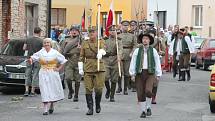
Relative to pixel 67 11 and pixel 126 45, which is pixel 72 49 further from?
pixel 67 11

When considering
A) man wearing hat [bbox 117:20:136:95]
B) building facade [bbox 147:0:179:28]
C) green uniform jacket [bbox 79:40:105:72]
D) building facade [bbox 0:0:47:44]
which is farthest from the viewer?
building facade [bbox 147:0:179:28]

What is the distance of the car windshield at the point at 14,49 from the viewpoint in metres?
18.9

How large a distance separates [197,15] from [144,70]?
32.2 m

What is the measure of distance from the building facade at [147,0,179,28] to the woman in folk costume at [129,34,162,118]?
30.9m

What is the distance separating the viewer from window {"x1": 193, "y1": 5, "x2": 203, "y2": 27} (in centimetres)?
4466

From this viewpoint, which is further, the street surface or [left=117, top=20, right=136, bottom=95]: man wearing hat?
[left=117, top=20, right=136, bottom=95]: man wearing hat

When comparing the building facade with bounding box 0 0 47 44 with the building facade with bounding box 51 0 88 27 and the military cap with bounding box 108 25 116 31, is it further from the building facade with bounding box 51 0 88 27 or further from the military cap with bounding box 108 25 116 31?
the building facade with bounding box 51 0 88 27

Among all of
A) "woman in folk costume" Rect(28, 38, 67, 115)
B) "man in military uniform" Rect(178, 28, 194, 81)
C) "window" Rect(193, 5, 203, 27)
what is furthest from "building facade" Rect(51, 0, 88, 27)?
"woman in folk costume" Rect(28, 38, 67, 115)

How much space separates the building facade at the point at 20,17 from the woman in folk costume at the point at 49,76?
12483 millimetres

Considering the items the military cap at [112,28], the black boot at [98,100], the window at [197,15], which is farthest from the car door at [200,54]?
the black boot at [98,100]

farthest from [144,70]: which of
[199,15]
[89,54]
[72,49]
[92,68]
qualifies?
[199,15]

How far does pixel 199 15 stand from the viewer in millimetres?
44812

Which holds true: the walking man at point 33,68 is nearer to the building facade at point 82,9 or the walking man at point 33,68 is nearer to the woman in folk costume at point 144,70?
the woman in folk costume at point 144,70

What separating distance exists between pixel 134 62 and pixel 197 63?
57.9 ft
